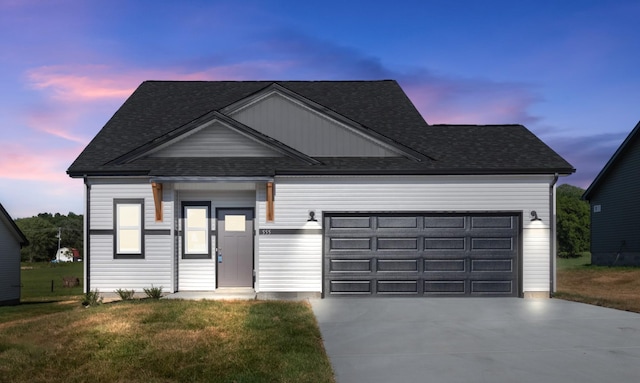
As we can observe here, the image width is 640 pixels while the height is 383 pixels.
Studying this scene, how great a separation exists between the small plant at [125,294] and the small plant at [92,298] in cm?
55

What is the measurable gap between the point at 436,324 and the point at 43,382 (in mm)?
7445

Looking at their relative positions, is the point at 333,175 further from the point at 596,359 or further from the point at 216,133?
the point at 596,359

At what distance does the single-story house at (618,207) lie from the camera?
30.2 metres

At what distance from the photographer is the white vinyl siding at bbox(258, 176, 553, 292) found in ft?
53.0

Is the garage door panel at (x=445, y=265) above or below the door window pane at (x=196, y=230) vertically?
below

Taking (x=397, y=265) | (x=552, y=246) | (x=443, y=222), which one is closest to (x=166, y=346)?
(x=397, y=265)

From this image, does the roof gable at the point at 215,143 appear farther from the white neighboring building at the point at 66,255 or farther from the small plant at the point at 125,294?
the white neighboring building at the point at 66,255

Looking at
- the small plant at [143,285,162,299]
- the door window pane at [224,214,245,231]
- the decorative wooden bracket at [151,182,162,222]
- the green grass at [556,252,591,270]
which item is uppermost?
the decorative wooden bracket at [151,182,162,222]

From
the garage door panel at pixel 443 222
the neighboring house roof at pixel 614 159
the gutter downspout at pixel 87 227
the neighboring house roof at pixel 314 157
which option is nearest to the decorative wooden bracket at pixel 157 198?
the neighboring house roof at pixel 314 157

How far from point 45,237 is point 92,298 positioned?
11823cm

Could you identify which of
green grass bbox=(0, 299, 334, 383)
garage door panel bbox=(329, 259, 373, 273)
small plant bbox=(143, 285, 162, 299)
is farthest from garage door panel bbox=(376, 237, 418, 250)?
small plant bbox=(143, 285, 162, 299)

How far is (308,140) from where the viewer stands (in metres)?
17.5

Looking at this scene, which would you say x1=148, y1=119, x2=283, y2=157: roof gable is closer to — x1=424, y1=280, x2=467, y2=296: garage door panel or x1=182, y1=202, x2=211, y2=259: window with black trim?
x1=182, y1=202, x2=211, y2=259: window with black trim

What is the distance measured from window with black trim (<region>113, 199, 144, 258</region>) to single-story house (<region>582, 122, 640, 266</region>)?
83.7ft
